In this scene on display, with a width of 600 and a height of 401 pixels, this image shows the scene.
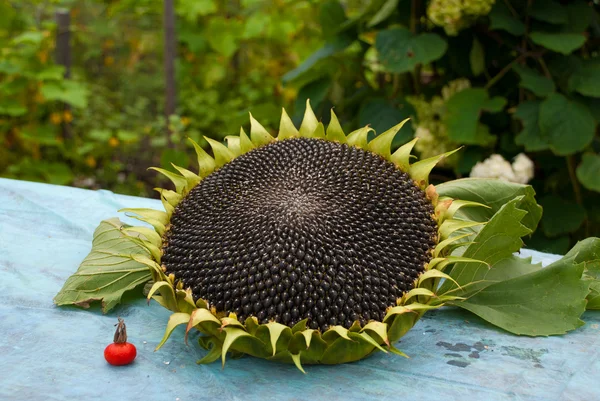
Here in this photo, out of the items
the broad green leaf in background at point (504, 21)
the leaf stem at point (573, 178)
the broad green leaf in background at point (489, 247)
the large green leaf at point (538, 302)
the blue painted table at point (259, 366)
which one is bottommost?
the blue painted table at point (259, 366)

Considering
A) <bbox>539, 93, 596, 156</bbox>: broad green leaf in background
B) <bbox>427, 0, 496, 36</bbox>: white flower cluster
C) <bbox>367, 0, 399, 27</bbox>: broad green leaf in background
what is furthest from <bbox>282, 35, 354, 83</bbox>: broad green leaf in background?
<bbox>539, 93, 596, 156</bbox>: broad green leaf in background

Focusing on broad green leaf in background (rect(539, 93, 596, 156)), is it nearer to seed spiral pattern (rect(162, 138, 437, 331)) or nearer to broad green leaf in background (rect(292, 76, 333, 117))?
broad green leaf in background (rect(292, 76, 333, 117))

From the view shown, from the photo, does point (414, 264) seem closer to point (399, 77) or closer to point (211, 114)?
point (399, 77)

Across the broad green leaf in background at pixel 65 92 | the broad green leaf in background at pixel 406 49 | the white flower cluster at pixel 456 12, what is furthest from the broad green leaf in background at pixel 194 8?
the white flower cluster at pixel 456 12

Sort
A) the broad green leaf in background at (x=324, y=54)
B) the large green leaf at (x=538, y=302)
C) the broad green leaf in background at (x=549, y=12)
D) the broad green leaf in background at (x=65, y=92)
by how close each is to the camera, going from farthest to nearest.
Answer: the broad green leaf in background at (x=65, y=92) → the broad green leaf in background at (x=324, y=54) → the broad green leaf in background at (x=549, y=12) → the large green leaf at (x=538, y=302)

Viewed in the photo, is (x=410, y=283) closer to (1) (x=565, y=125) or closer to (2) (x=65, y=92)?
(1) (x=565, y=125)

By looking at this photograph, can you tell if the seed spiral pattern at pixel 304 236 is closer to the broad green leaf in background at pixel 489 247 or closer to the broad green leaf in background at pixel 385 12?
the broad green leaf in background at pixel 489 247
